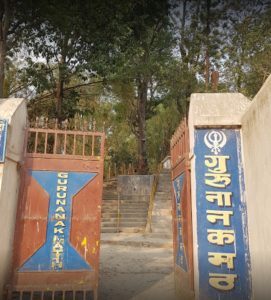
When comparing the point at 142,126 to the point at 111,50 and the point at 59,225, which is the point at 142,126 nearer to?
the point at 111,50

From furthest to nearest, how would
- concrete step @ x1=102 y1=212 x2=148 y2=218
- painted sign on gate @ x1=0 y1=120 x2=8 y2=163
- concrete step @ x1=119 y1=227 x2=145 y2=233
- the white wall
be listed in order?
concrete step @ x1=102 y1=212 x2=148 y2=218 → concrete step @ x1=119 y1=227 x2=145 y2=233 → painted sign on gate @ x1=0 y1=120 x2=8 y2=163 → the white wall

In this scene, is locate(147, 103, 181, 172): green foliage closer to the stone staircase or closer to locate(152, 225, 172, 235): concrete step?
the stone staircase

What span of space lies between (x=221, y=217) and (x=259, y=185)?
727mm

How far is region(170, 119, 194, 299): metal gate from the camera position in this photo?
454cm

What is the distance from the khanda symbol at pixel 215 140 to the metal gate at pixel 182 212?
1.27ft

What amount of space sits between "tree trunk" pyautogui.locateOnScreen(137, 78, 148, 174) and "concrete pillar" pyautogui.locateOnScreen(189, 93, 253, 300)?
14.8 metres

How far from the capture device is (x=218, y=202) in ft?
14.3

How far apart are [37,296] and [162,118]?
22.3m

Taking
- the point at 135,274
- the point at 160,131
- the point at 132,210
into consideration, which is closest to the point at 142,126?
the point at 132,210

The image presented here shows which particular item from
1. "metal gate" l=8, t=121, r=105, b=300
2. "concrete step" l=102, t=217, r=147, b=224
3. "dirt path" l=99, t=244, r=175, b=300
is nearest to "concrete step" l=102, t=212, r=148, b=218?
"concrete step" l=102, t=217, r=147, b=224

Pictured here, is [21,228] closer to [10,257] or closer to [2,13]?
[10,257]

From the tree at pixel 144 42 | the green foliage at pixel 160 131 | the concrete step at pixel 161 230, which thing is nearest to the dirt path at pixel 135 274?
the concrete step at pixel 161 230

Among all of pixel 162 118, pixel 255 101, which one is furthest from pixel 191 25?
pixel 255 101

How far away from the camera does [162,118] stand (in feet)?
86.8
